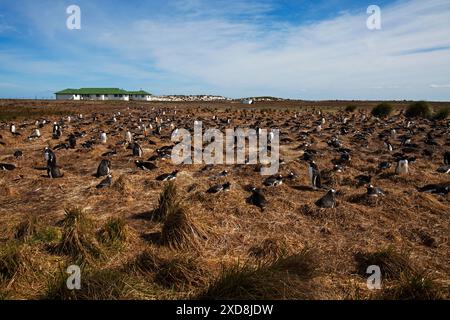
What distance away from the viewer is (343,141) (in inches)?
906

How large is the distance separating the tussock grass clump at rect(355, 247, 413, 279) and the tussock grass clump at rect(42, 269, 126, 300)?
4.06 meters

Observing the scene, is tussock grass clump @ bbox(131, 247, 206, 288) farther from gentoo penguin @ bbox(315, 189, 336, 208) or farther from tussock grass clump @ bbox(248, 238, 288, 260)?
gentoo penguin @ bbox(315, 189, 336, 208)

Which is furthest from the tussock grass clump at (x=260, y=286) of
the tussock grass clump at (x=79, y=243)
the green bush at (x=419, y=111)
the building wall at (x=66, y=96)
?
the building wall at (x=66, y=96)

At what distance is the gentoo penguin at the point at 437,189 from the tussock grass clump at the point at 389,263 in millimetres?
5392

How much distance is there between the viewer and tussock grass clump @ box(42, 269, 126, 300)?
5.01 metres

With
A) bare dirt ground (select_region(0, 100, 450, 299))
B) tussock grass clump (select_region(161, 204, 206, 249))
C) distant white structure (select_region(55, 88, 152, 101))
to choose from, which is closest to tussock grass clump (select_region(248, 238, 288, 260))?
bare dirt ground (select_region(0, 100, 450, 299))

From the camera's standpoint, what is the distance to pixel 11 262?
19.9 feet

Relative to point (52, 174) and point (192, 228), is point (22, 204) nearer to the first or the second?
point (52, 174)

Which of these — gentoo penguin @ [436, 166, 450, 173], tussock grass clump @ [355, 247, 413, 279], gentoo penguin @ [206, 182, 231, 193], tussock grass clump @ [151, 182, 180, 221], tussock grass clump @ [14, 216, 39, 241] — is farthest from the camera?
gentoo penguin @ [436, 166, 450, 173]

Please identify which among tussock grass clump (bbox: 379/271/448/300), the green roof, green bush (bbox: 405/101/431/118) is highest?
the green roof

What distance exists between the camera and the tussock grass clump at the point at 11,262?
5.97 metres

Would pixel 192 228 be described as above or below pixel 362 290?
above

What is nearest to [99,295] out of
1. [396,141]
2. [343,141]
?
[343,141]
